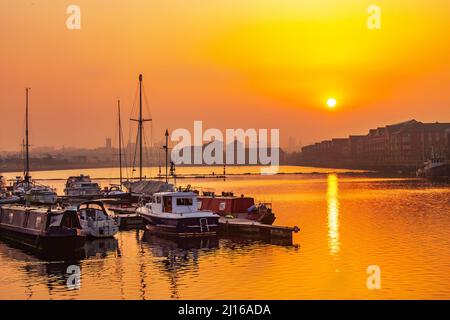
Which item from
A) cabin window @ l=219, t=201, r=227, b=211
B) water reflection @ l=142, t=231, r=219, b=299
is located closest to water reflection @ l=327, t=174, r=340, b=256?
water reflection @ l=142, t=231, r=219, b=299

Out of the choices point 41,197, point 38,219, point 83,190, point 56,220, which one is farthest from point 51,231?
point 83,190

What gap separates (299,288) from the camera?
128 ft

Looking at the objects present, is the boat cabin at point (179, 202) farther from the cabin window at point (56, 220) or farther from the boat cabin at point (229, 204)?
the cabin window at point (56, 220)

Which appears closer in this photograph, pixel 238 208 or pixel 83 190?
pixel 238 208

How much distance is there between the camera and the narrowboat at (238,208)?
66500 mm

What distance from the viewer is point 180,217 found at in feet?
189

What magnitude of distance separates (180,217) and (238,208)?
12.2m

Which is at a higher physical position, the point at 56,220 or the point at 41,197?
the point at 56,220

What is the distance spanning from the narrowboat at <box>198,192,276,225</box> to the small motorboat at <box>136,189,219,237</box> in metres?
8.26

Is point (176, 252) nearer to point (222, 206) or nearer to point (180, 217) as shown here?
point (180, 217)

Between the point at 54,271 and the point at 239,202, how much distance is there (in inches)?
1102
